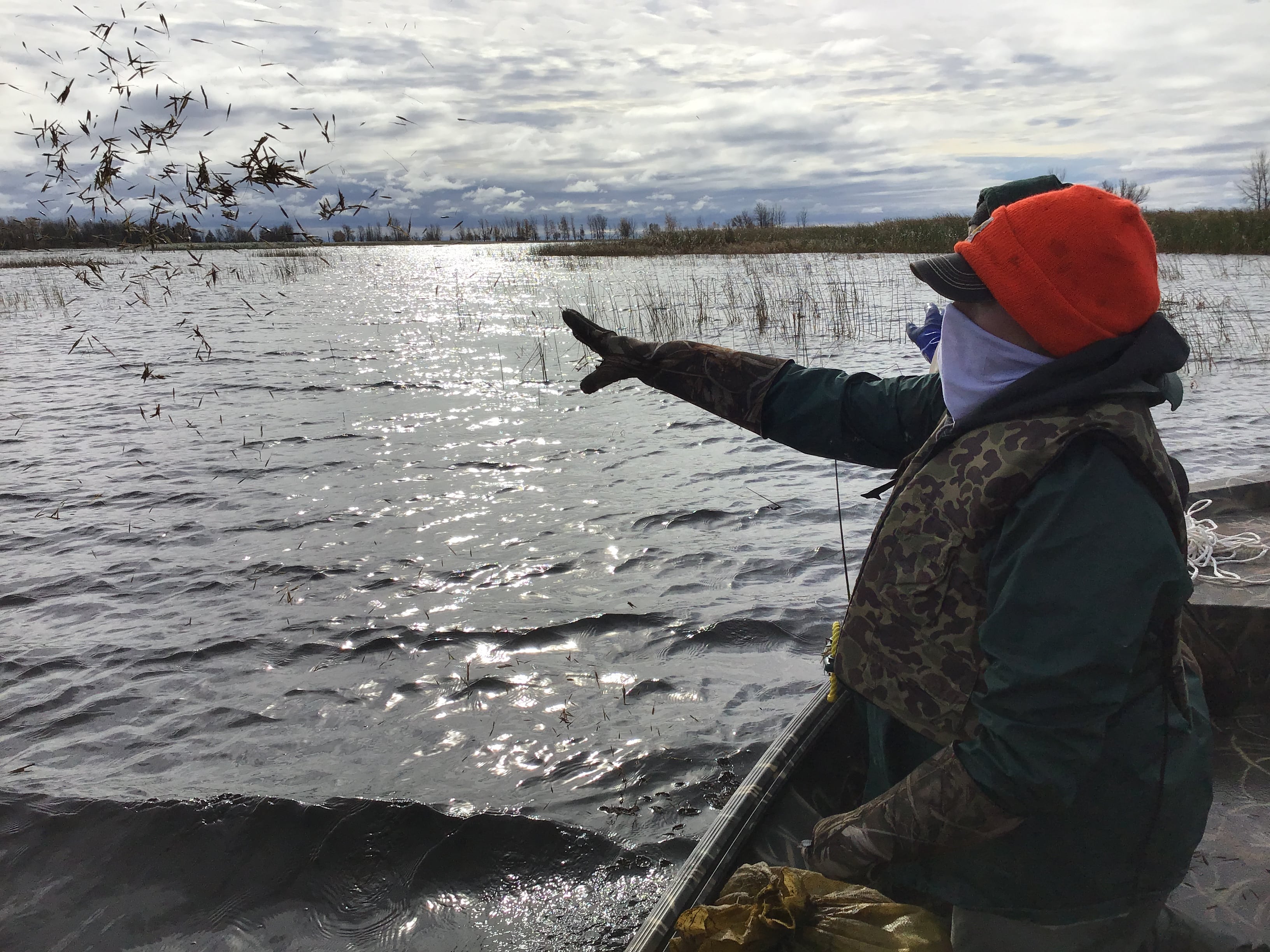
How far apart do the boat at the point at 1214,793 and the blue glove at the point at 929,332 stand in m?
1.42

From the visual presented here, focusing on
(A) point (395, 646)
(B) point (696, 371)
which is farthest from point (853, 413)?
(A) point (395, 646)

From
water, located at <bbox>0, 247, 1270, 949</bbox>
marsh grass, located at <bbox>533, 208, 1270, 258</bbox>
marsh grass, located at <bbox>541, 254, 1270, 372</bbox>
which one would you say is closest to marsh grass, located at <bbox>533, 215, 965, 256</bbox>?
marsh grass, located at <bbox>533, 208, 1270, 258</bbox>

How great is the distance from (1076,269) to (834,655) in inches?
43.2

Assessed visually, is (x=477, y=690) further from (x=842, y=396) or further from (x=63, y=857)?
(x=842, y=396)

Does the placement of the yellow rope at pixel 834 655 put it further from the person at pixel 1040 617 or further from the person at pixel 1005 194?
the person at pixel 1005 194

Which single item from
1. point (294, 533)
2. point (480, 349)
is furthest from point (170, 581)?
point (480, 349)

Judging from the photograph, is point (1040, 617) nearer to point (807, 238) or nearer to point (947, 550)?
point (947, 550)

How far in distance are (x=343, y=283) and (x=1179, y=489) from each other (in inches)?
1561

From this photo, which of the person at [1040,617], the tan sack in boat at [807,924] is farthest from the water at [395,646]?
the person at [1040,617]

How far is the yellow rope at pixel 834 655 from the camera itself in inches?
83.4

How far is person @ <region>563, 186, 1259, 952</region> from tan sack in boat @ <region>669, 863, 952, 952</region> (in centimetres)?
18

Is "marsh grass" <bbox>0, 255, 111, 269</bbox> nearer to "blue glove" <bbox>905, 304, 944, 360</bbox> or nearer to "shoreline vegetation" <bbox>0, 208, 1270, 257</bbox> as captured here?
"shoreline vegetation" <bbox>0, 208, 1270, 257</bbox>

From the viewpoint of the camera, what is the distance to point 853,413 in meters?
2.54

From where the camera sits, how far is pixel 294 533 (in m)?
6.73
